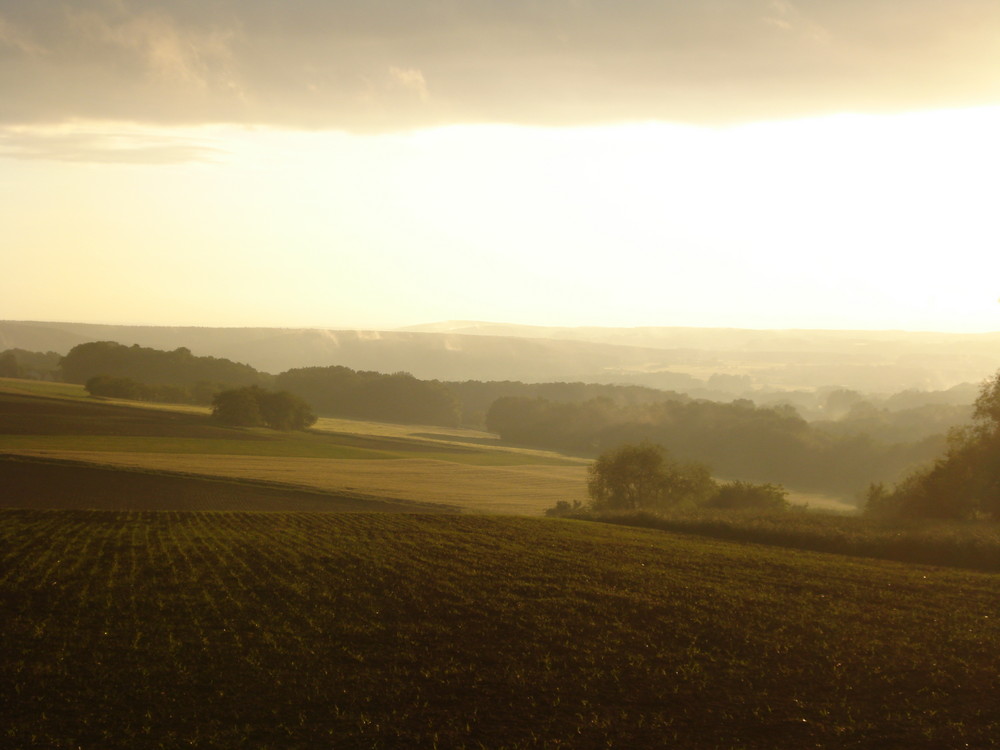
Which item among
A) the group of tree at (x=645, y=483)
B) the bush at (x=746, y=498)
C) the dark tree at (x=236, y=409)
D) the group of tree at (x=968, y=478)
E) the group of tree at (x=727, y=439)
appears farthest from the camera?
the group of tree at (x=727, y=439)

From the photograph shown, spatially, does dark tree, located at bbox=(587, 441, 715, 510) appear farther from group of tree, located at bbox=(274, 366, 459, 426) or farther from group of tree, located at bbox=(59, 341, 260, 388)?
group of tree, located at bbox=(59, 341, 260, 388)

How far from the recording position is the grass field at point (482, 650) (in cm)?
1155

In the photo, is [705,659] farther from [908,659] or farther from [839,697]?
[908,659]

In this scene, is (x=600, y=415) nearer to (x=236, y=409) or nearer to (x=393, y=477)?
(x=236, y=409)

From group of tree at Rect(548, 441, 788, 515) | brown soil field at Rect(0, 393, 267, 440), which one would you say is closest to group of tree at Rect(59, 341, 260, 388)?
brown soil field at Rect(0, 393, 267, 440)

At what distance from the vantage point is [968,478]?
34875 mm

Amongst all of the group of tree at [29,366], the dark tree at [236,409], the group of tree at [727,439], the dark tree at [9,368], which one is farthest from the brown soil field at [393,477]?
the group of tree at [29,366]

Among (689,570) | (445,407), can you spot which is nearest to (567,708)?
(689,570)

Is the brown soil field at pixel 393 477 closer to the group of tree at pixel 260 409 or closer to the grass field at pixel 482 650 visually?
the group of tree at pixel 260 409

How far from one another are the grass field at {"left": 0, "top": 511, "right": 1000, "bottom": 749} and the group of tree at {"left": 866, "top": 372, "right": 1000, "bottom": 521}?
11.3m

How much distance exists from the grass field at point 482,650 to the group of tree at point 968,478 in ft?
37.1

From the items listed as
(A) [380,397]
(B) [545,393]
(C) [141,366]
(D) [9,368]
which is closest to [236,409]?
(A) [380,397]

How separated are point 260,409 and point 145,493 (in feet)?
130

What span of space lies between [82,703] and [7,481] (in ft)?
117
